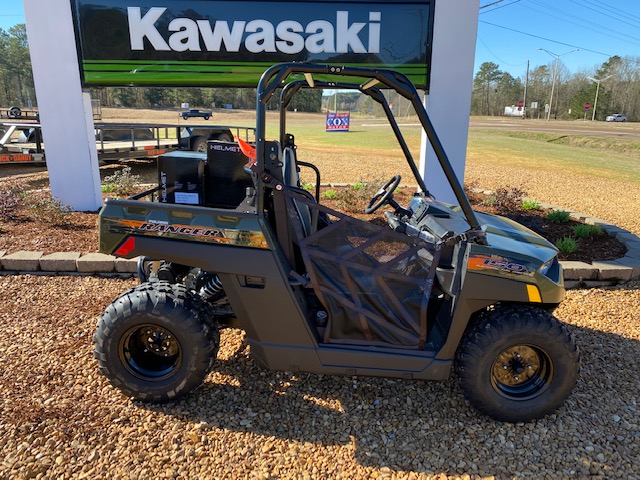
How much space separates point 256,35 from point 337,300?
185 inches

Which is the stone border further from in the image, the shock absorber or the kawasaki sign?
the kawasaki sign

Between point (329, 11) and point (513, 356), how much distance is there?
5.00m

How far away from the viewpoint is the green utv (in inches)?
98.8

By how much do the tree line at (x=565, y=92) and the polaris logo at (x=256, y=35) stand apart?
187 feet

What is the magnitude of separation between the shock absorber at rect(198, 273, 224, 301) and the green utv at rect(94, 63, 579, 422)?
0.30 metres

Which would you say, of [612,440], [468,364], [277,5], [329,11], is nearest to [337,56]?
[329,11]

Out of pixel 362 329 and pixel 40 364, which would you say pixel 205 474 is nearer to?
pixel 362 329

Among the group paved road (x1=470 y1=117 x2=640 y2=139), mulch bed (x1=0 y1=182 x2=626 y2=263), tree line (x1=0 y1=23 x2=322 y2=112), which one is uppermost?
tree line (x1=0 y1=23 x2=322 y2=112)

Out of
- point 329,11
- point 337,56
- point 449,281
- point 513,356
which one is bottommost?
point 513,356

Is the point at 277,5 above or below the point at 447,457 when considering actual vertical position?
above

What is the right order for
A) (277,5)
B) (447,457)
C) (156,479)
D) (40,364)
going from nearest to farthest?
(156,479)
(447,457)
(40,364)
(277,5)

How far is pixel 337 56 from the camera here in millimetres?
6215

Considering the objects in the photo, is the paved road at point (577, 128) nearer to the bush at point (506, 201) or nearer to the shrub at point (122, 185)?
the bush at point (506, 201)

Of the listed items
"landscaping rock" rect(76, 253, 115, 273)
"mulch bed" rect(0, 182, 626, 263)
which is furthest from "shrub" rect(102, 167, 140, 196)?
"landscaping rock" rect(76, 253, 115, 273)
